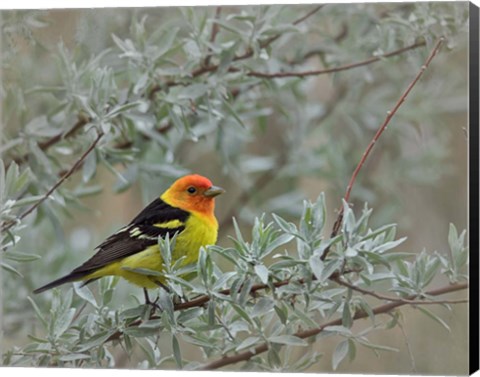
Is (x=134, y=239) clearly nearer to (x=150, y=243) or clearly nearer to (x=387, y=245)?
(x=150, y=243)

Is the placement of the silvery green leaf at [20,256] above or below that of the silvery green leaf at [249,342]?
above

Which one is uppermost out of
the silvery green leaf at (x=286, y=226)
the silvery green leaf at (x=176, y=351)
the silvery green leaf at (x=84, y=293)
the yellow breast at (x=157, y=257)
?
the silvery green leaf at (x=286, y=226)

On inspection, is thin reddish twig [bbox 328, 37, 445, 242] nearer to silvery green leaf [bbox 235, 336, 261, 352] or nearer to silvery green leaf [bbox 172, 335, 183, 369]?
silvery green leaf [bbox 235, 336, 261, 352]

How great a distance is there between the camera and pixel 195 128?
390cm

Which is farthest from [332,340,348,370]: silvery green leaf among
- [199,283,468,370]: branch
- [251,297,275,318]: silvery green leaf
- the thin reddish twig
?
the thin reddish twig

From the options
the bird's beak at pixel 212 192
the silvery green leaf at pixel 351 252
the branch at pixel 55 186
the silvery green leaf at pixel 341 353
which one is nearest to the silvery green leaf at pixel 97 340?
the branch at pixel 55 186

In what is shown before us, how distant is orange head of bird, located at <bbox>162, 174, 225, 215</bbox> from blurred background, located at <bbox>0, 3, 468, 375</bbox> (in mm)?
155

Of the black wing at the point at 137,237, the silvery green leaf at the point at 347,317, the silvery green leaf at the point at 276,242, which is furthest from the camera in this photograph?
→ the black wing at the point at 137,237

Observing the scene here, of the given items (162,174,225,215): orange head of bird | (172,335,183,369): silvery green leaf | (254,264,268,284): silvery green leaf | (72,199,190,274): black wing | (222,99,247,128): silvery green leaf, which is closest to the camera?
(254,264,268,284): silvery green leaf

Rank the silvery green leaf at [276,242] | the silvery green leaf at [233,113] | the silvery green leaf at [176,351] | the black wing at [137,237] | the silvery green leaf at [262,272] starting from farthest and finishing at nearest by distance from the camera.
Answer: the silvery green leaf at [233,113] → the black wing at [137,237] → the silvery green leaf at [176,351] → the silvery green leaf at [276,242] → the silvery green leaf at [262,272]

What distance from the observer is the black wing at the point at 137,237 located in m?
3.23

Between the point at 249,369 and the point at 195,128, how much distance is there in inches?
40.6

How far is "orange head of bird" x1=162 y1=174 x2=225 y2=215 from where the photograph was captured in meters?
3.39

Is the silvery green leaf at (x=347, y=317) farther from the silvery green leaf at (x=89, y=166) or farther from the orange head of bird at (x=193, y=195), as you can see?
the silvery green leaf at (x=89, y=166)
